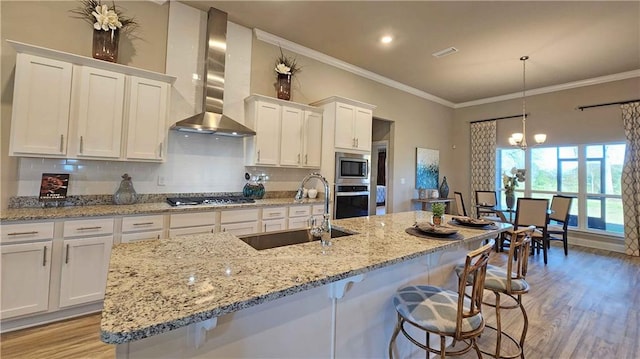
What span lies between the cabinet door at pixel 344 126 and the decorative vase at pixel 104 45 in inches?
105

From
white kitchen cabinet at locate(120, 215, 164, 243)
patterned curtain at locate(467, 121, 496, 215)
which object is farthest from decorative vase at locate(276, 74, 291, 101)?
patterned curtain at locate(467, 121, 496, 215)

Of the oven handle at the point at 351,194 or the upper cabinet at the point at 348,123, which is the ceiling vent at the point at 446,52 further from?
the oven handle at the point at 351,194

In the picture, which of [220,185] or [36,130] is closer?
[36,130]

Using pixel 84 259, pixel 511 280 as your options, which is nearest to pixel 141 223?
pixel 84 259

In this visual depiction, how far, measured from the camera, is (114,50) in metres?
2.74

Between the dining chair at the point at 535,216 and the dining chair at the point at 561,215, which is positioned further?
the dining chair at the point at 561,215

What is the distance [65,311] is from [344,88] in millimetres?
4557

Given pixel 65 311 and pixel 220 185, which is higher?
pixel 220 185

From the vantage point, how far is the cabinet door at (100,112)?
2.55m

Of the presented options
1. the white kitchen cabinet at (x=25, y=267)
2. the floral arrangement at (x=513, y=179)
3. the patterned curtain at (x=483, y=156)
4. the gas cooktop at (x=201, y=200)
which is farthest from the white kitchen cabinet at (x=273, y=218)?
the patterned curtain at (x=483, y=156)

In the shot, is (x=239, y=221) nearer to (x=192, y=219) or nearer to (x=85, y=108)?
(x=192, y=219)

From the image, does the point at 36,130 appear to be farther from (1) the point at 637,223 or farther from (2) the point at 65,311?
(1) the point at 637,223

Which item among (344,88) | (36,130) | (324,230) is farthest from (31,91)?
(344,88)

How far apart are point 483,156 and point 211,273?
6.96m
